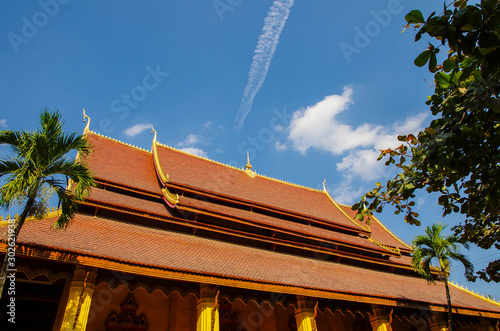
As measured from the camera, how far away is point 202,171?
17.4 m

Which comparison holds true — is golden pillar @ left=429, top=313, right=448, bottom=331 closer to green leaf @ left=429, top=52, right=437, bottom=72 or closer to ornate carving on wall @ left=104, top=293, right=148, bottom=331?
ornate carving on wall @ left=104, top=293, right=148, bottom=331

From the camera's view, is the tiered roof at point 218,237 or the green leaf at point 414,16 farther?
the tiered roof at point 218,237

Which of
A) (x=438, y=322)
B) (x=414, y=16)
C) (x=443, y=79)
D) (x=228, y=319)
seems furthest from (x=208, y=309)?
(x=438, y=322)

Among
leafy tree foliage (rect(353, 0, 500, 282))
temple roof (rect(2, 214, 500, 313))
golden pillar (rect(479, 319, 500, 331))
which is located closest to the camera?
leafy tree foliage (rect(353, 0, 500, 282))

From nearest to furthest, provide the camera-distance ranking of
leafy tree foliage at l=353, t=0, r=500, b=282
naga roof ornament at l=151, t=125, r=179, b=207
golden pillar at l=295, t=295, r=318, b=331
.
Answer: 1. leafy tree foliage at l=353, t=0, r=500, b=282
2. golden pillar at l=295, t=295, r=318, b=331
3. naga roof ornament at l=151, t=125, r=179, b=207

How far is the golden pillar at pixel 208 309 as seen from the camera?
27.7ft

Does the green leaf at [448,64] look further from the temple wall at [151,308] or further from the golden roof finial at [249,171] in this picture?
the golden roof finial at [249,171]

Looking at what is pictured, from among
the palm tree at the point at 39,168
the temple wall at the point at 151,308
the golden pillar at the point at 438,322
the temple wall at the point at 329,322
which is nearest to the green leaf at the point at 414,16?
the palm tree at the point at 39,168

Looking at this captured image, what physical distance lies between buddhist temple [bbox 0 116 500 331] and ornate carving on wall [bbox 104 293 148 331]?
0.03 metres

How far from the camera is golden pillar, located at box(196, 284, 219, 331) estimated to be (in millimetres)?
8445

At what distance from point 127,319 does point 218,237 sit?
4.00 meters

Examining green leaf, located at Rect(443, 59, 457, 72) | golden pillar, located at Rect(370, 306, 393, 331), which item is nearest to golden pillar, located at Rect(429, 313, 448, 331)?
golden pillar, located at Rect(370, 306, 393, 331)

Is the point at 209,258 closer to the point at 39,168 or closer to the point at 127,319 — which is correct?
the point at 127,319

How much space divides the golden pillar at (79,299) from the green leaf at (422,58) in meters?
7.39
